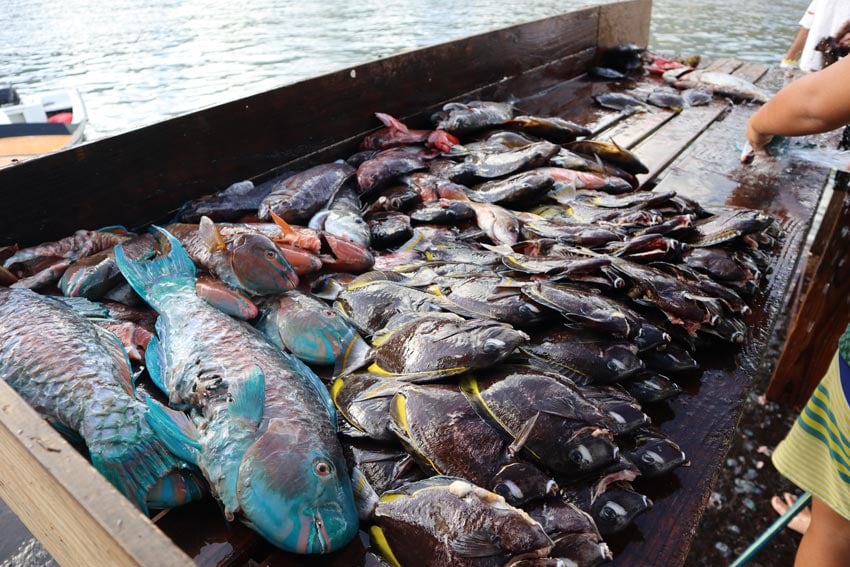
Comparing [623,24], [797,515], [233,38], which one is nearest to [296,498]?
[797,515]

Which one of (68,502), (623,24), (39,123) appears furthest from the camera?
(39,123)

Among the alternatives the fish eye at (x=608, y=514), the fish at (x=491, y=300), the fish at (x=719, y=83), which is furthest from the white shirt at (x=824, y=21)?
the fish eye at (x=608, y=514)

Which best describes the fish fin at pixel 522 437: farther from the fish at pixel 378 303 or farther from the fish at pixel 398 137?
the fish at pixel 398 137

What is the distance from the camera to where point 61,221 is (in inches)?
104

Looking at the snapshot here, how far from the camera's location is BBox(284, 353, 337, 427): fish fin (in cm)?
177

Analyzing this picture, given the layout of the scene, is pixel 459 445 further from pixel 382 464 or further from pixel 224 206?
pixel 224 206

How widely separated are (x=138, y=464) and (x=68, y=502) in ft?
1.93

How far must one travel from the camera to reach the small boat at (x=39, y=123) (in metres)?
9.27

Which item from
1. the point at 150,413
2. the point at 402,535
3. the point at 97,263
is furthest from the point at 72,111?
the point at 402,535

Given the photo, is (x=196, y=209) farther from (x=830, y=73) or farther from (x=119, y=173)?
(x=830, y=73)

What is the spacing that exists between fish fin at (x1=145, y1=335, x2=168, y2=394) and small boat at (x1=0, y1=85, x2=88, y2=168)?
8362 mm

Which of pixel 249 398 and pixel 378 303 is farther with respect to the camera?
pixel 378 303

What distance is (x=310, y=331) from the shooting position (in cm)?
202

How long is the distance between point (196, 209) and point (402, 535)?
2239mm
